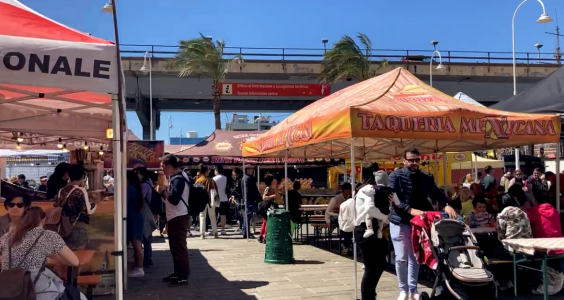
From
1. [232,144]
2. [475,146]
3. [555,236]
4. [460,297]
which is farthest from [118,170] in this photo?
[232,144]

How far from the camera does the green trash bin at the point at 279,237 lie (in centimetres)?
945

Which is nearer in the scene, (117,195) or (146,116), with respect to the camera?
(117,195)

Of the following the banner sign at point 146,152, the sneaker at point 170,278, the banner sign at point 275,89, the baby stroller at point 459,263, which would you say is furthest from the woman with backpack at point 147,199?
the banner sign at point 275,89

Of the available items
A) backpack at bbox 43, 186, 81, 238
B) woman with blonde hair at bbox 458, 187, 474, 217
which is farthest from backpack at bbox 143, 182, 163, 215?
woman with blonde hair at bbox 458, 187, 474, 217

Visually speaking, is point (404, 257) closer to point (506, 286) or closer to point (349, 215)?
point (349, 215)

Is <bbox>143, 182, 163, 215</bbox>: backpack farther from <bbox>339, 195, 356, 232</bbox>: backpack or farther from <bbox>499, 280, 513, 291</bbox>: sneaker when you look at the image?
<bbox>499, 280, 513, 291</bbox>: sneaker

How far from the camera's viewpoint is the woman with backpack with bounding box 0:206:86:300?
4.32 meters

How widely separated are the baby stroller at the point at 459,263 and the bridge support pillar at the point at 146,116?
2706 cm

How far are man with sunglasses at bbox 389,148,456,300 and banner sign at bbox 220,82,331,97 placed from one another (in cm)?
2438

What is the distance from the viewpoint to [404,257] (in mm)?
6152

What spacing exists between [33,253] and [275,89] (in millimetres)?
27061

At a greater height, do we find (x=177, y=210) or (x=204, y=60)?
(x=204, y=60)

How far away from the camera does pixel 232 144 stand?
58.3 ft

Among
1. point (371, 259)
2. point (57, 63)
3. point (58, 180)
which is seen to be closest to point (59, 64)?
point (57, 63)
